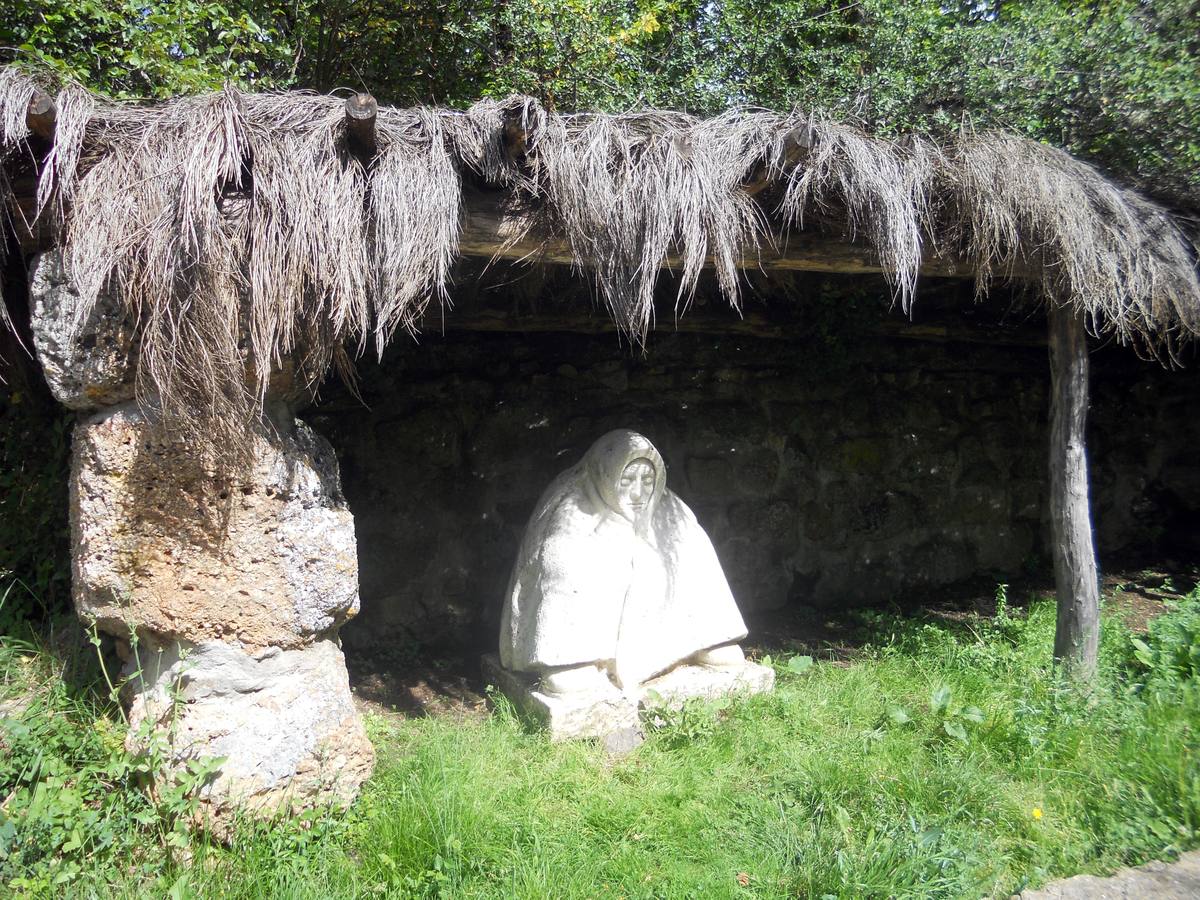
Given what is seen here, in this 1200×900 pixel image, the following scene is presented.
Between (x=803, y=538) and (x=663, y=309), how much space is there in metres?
1.56

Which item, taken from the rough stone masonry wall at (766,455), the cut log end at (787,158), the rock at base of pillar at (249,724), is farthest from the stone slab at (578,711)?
the cut log end at (787,158)

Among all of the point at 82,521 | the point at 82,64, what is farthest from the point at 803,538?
the point at 82,64

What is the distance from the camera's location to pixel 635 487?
345cm

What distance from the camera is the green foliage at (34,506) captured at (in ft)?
10.3

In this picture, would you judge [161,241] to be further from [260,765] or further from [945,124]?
[945,124]

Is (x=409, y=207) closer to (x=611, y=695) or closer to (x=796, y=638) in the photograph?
(x=611, y=695)

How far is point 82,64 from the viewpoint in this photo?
3.78m

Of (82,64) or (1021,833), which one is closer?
(1021,833)

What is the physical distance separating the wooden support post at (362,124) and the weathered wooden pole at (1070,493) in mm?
2783

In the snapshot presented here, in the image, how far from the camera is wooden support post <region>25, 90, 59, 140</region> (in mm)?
2205

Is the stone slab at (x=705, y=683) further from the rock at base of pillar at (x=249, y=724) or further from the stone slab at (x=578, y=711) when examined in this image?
the rock at base of pillar at (x=249, y=724)

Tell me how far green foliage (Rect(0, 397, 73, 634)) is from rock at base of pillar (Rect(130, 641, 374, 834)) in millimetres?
772

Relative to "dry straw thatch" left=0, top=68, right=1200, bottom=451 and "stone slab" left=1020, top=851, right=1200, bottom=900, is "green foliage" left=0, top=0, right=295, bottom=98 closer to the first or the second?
"dry straw thatch" left=0, top=68, right=1200, bottom=451

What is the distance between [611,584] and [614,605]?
0.27 ft
